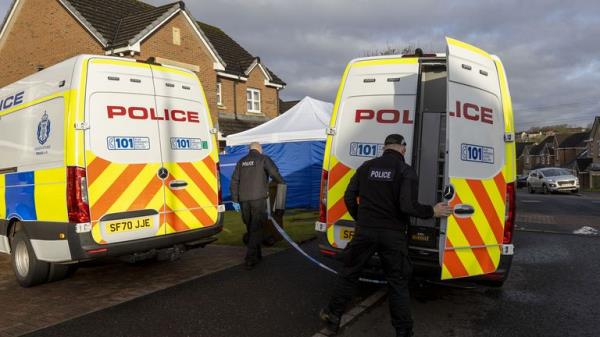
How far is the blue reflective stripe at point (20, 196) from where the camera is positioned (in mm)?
5488

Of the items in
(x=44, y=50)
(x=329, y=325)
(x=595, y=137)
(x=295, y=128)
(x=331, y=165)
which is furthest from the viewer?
(x=595, y=137)

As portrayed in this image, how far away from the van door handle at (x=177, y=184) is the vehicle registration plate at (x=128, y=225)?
471mm

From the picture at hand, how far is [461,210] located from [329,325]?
154 cm

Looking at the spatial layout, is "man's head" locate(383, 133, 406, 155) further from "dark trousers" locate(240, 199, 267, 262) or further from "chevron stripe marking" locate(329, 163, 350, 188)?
"dark trousers" locate(240, 199, 267, 262)

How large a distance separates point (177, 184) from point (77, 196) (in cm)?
120

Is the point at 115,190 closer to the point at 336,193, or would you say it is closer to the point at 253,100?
the point at 336,193

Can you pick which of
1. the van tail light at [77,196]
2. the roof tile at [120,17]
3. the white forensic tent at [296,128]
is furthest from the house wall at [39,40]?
the van tail light at [77,196]

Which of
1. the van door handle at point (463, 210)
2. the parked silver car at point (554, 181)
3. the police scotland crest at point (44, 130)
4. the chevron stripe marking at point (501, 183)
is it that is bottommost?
the parked silver car at point (554, 181)

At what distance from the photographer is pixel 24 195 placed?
563 centimetres

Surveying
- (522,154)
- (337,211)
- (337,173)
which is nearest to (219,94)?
(337,173)

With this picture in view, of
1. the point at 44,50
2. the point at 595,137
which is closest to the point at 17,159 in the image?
the point at 44,50

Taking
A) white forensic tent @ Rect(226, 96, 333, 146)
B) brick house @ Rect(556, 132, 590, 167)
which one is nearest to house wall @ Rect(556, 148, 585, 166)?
brick house @ Rect(556, 132, 590, 167)

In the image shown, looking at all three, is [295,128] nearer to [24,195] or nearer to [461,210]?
[24,195]

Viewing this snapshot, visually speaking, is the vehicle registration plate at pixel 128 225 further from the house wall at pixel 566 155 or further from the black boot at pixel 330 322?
the house wall at pixel 566 155
